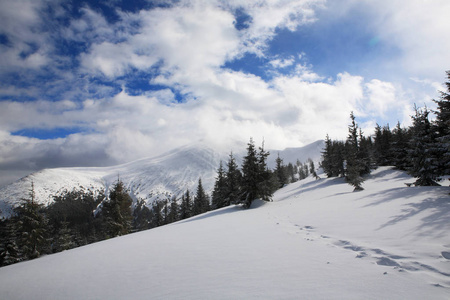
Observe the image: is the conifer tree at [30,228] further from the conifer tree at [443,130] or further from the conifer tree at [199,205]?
the conifer tree at [443,130]

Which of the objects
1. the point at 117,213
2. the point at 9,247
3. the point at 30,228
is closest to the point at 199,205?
the point at 117,213

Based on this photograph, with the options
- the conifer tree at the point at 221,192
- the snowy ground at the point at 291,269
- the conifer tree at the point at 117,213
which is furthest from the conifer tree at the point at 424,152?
the conifer tree at the point at 117,213

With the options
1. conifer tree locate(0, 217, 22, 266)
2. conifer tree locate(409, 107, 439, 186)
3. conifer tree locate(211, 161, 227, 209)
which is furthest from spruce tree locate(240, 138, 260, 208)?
conifer tree locate(0, 217, 22, 266)

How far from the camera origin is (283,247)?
6.72 metres

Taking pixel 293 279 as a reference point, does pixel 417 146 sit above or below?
above

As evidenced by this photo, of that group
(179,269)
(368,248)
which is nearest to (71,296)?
(179,269)

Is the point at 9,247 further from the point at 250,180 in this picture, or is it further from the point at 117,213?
the point at 250,180

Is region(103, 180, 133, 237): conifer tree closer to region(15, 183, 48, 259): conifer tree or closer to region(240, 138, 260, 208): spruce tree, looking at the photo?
region(15, 183, 48, 259): conifer tree

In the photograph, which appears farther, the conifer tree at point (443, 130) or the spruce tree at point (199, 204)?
the spruce tree at point (199, 204)

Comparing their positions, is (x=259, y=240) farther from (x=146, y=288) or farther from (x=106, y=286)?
(x=106, y=286)

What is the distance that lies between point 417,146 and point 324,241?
72.4ft

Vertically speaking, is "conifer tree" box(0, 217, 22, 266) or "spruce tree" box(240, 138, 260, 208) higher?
"spruce tree" box(240, 138, 260, 208)

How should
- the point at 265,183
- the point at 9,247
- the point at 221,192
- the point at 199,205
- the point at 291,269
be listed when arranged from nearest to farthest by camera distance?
the point at 291,269, the point at 265,183, the point at 9,247, the point at 221,192, the point at 199,205

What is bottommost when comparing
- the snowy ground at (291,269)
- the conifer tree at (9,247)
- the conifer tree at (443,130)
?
the conifer tree at (9,247)
